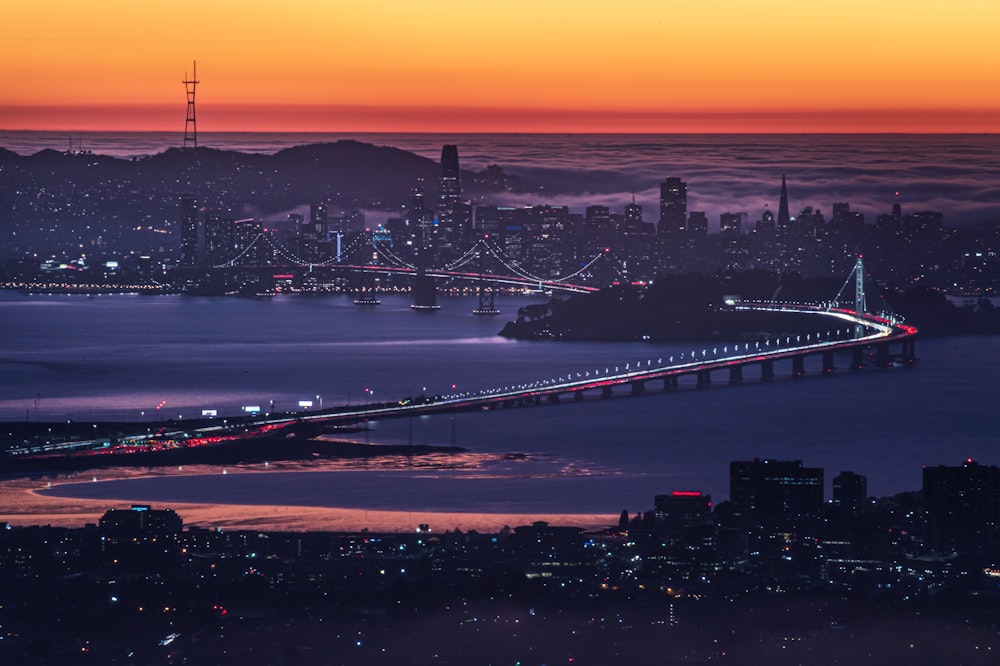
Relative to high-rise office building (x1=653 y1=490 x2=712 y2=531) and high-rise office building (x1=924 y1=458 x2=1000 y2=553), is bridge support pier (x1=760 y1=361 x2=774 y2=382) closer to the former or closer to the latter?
high-rise office building (x1=924 y1=458 x2=1000 y2=553)

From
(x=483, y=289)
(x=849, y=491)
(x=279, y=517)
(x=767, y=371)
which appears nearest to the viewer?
(x=279, y=517)

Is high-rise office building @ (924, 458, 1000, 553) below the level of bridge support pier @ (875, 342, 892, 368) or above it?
above

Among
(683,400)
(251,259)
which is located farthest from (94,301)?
(683,400)

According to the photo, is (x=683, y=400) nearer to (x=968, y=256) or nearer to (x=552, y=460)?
(x=552, y=460)

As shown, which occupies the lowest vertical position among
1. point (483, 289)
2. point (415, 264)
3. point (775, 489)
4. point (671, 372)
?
point (483, 289)

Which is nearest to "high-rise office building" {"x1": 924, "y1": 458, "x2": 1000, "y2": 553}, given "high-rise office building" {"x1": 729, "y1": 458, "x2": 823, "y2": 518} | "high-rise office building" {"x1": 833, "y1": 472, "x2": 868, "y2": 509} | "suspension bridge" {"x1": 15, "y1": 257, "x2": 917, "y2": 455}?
"high-rise office building" {"x1": 833, "y1": 472, "x2": 868, "y2": 509}

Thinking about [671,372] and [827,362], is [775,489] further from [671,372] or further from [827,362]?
[827,362]

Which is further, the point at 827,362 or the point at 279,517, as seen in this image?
the point at 827,362

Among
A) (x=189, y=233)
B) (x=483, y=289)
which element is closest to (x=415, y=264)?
(x=483, y=289)
